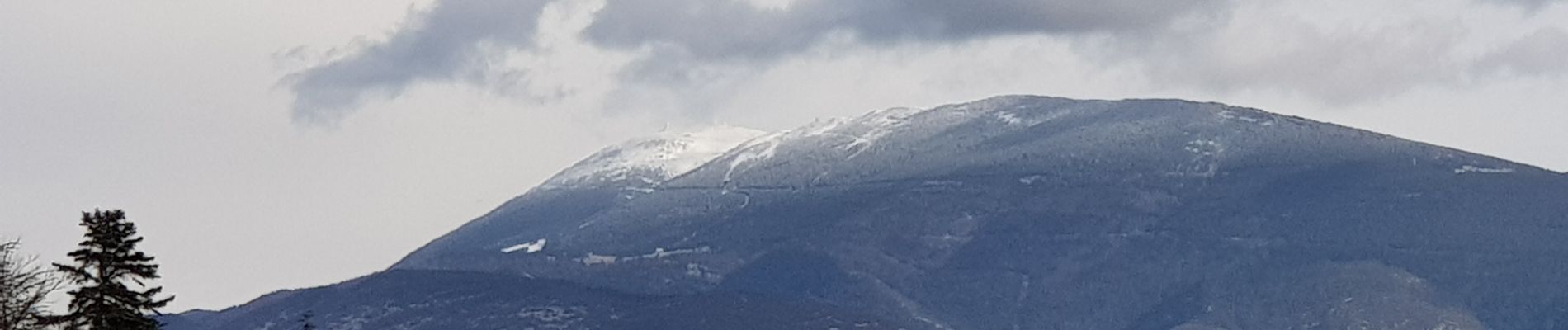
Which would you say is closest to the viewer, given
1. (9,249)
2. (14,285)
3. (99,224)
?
(99,224)

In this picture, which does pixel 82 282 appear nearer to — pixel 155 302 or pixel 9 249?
pixel 155 302

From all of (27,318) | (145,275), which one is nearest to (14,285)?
(27,318)

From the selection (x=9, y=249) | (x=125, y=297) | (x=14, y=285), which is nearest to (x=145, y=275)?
(x=125, y=297)

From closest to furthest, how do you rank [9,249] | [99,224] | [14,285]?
[99,224], [14,285], [9,249]

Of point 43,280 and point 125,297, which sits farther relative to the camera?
point 43,280

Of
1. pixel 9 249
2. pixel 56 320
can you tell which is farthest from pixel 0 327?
pixel 9 249

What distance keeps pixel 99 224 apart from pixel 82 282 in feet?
5.92

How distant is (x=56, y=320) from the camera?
71125 millimetres

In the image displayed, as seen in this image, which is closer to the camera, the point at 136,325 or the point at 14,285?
the point at 136,325

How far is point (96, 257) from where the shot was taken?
7100 cm

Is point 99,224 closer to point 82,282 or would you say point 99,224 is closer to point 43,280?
point 82,282

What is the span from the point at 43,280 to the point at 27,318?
2.97 m

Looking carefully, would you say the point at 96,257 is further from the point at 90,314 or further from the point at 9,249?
the point at 9,249

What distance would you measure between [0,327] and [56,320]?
5.78 feet
